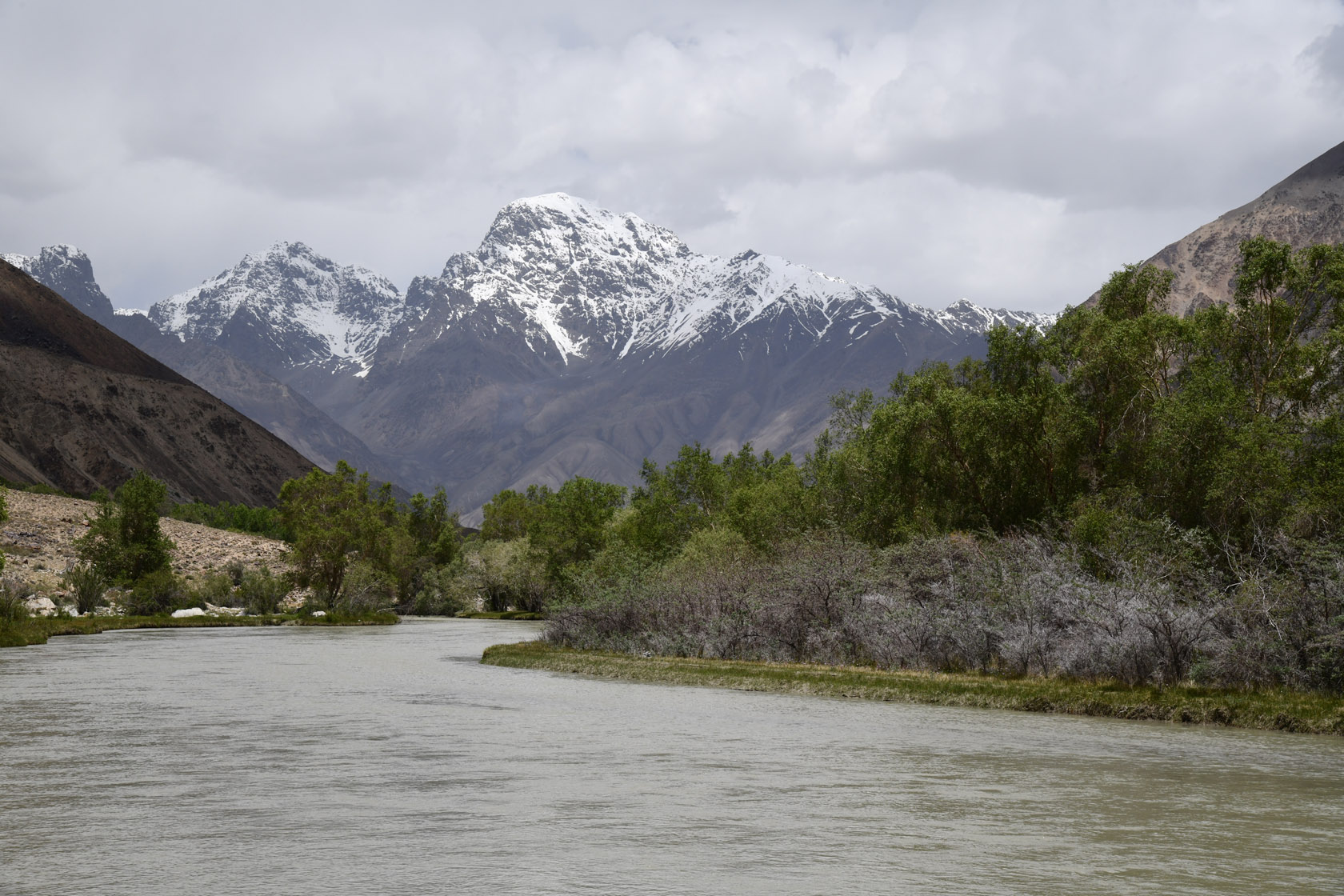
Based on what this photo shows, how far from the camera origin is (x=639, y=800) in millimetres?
20078

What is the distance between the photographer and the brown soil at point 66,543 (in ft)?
352

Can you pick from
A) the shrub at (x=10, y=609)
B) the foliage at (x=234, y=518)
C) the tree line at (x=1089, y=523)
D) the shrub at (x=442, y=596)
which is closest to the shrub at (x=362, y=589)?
the shrub at (x=442, y=596)

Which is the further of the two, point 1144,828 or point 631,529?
point 631,529

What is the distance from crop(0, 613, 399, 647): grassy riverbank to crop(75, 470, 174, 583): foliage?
8742 mm

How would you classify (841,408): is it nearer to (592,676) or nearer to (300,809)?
(592,676)

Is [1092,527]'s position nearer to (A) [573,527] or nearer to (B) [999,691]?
(B) [999,691]

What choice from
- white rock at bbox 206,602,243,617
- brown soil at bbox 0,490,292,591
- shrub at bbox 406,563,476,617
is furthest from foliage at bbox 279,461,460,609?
white rock at bbox 206,602,243,617

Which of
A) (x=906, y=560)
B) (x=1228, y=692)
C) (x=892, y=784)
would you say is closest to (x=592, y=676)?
(x=906, y=560)

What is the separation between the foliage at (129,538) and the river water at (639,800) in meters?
63.1

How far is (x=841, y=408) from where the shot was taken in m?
107

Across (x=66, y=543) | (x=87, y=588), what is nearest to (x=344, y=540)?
(x=87, y=588)

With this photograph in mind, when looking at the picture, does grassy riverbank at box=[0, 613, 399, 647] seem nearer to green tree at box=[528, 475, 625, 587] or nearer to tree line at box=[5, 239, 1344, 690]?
green tree at box=[528, 475, 625, 587]

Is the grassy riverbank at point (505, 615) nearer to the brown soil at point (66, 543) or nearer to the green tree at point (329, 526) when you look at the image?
the green tree at point (329, 526)

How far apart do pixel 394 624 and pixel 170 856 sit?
94771 millimetres
